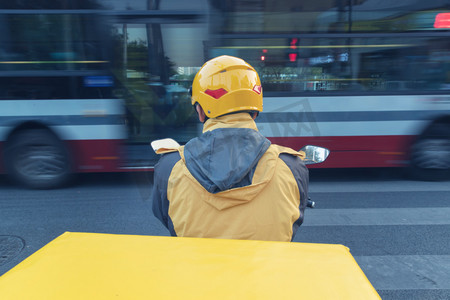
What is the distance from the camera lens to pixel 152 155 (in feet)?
20.1

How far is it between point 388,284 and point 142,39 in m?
5.11

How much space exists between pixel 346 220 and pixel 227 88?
11.7ft

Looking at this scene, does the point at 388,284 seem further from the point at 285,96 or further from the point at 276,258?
the point at 285,96

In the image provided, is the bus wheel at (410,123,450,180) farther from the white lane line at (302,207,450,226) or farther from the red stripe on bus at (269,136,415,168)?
the white lane line at (302,207,450,226)

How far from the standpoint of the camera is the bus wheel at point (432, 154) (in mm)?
6098

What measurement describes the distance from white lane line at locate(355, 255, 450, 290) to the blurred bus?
8.91 feet

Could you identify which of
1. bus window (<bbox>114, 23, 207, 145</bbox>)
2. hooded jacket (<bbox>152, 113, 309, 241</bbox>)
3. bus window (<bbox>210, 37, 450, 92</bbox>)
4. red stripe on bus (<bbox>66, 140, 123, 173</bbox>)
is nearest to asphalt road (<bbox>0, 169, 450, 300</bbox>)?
red stripe on bus (<bbox>66, 140, 123, 173</bbox>)

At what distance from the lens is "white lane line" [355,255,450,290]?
3.04 m

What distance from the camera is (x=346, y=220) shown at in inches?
178

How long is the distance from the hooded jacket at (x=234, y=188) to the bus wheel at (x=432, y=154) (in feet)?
18.3

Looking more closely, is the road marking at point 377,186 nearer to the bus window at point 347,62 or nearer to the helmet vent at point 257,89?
the bus window at point 347,62

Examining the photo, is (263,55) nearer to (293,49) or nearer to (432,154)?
(293,49)

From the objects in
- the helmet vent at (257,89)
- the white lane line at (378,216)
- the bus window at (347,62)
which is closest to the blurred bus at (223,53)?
the bus window at (347,62)

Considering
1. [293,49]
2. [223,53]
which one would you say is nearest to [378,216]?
[293,49]
